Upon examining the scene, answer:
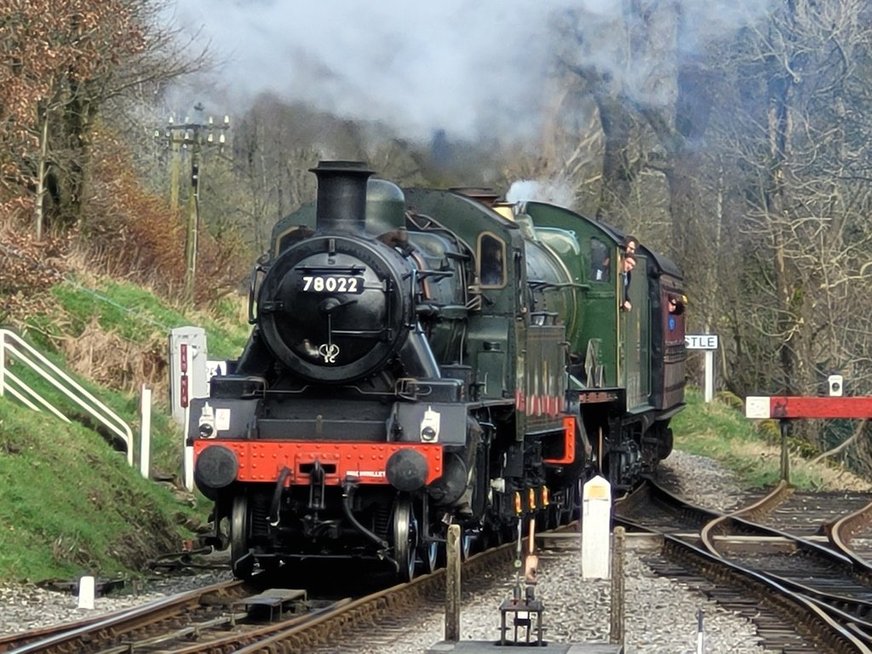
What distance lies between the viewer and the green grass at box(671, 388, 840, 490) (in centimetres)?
2370

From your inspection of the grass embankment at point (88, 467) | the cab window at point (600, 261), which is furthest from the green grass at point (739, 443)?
the grass embankment at point (88, 467)

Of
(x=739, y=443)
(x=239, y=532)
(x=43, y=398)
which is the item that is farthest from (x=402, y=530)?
(x=739, y=443)

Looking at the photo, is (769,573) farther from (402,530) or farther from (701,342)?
(701,342)

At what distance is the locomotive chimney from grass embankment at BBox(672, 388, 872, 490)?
489 inches

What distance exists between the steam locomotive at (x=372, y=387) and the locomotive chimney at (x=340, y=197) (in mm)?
11

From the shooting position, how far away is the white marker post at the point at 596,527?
8.95m

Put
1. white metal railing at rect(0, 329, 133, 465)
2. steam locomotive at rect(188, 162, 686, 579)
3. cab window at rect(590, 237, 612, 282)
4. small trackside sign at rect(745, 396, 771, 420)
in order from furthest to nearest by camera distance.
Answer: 1. small trackside sign at rect(745, 396, 771, 420)
2. cab window at rect(590, 237, 612, 282)
3. white metal railing at rect(0, 329, 133, 465)
4. steam locomotive at rect(188, 162, 686, 579)

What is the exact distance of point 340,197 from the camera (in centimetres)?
1155

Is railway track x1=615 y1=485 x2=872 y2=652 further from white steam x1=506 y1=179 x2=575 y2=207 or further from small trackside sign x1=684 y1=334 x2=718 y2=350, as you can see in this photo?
small trackside sign x1=684 y1=334 x2=718 y2=350

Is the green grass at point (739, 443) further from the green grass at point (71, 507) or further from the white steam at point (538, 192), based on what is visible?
the green grass at point (71, 507)

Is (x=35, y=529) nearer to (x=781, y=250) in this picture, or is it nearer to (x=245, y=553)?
(x=245, y=553)

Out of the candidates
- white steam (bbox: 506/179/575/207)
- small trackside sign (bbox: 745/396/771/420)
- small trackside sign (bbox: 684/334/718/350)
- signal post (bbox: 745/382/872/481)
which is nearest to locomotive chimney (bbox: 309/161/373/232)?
white steam (bbox: 506/179/575/207)

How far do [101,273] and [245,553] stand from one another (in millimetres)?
16266

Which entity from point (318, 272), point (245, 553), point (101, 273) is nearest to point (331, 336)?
point (318, 272)
